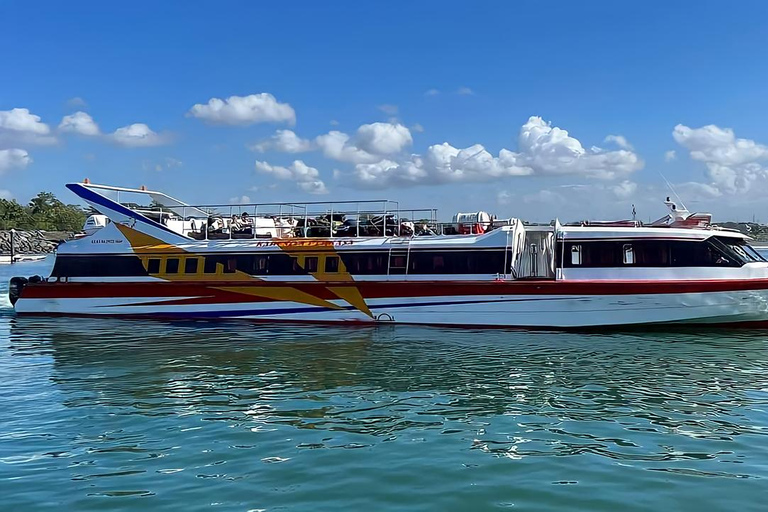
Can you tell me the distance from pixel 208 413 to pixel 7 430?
239 cm

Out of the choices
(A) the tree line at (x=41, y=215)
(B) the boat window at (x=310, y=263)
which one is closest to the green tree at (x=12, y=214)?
(A) the tree line at (x=41, y=215)

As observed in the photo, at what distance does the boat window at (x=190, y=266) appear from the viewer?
18594 millimetres

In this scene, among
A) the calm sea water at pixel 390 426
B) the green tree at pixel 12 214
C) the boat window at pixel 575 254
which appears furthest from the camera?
the green tree at pixel 12 214

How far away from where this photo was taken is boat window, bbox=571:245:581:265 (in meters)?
16.0

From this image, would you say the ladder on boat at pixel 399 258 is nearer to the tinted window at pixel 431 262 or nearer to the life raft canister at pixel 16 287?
the tinted window at pixel 431 262

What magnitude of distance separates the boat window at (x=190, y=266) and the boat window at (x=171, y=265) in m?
0.29

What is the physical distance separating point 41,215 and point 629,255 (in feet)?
422

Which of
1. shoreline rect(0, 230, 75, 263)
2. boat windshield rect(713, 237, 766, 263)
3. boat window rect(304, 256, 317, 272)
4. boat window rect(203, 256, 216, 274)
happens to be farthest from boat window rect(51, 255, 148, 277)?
shoreline rect(0, 230, 75, 263)

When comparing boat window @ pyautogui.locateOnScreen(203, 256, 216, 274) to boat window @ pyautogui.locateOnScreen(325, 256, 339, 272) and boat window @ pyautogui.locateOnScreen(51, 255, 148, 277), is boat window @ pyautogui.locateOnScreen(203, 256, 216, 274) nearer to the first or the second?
boat window @ pyautogui.locateOnScreen(51, 255, 148, 277)

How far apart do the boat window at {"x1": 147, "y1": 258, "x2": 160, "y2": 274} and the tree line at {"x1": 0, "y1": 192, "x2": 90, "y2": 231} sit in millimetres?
108675

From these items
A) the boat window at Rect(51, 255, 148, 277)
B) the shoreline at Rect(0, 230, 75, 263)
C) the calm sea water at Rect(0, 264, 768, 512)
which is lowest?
the calm sea water at Rect(0, 264, 768, 512)

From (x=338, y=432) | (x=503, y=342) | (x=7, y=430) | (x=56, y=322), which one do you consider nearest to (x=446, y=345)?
(x=503, y=342)

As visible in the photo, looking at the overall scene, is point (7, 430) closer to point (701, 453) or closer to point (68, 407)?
point (68, 407)

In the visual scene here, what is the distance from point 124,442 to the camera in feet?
25.2
